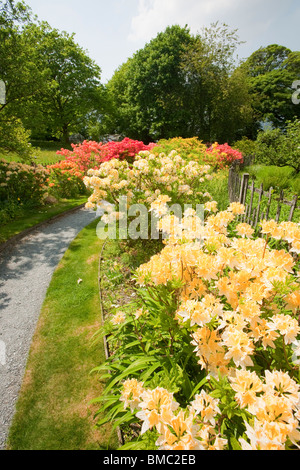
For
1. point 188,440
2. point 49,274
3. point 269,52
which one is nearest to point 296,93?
point 269,52

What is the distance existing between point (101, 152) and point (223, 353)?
1203cm

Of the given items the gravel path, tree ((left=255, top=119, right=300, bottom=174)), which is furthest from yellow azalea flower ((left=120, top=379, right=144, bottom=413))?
tree ((left=255, top=119, right=300, bottom=174))

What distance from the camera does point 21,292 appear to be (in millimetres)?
4469

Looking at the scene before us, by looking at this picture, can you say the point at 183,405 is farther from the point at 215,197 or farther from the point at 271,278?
the point at 215,197

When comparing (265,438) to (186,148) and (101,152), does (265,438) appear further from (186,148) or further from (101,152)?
(101,152)

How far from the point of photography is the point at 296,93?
84.9 ft

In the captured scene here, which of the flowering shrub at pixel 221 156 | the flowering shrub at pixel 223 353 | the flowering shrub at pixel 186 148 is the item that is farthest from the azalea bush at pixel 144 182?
the flowering shrub at pixel 221 156

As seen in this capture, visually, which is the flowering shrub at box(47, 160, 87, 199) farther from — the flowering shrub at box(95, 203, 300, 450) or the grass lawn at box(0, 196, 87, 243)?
the flowering shrub at box(95, 203, 300, 450)

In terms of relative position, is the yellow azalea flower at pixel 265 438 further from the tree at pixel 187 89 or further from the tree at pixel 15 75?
the tree at pixel 187 89

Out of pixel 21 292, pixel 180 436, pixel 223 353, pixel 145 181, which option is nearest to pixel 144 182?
pixel 145 181

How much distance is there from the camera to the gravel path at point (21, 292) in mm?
2822

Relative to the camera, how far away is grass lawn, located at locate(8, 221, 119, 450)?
2271 millimetres

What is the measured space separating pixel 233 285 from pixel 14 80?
942 centimetres

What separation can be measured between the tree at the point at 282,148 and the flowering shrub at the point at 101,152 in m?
7.15
